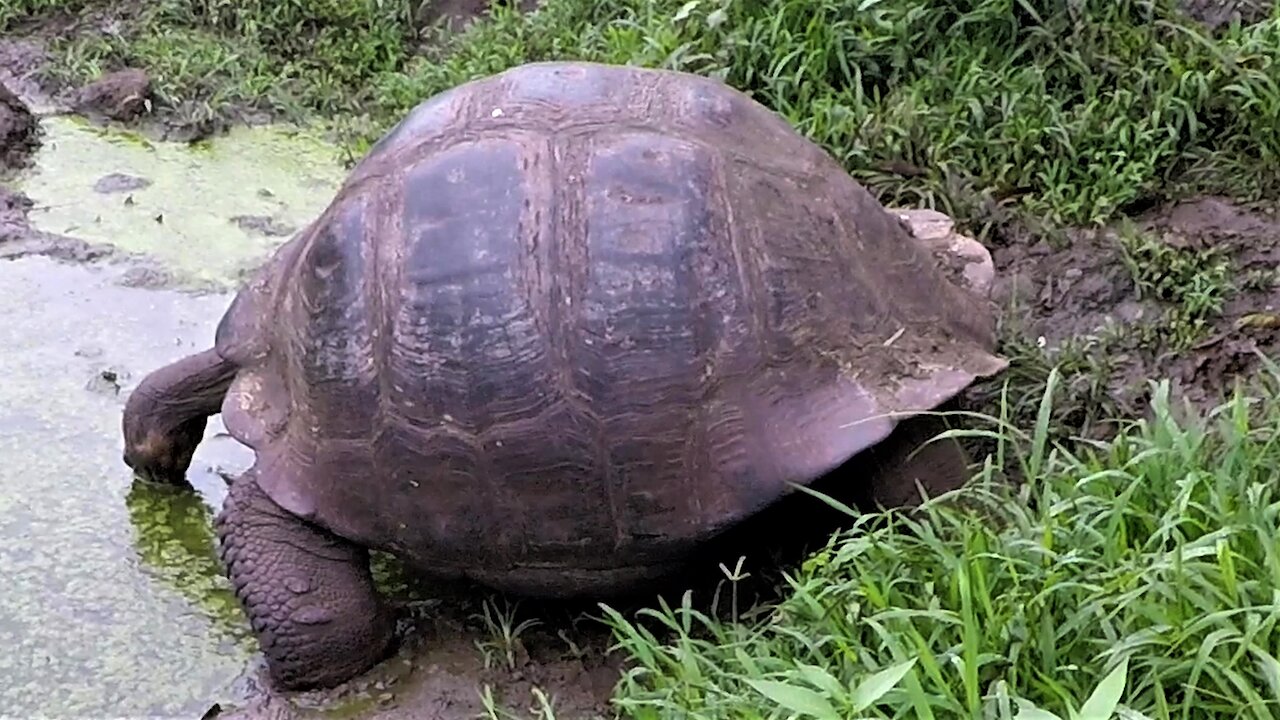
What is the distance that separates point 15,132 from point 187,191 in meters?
0.80

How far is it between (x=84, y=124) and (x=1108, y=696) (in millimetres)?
5366

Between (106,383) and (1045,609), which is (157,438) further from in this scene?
(1045,609)

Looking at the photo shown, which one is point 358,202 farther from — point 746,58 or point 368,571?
point 746,58

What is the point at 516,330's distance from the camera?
10.2 feet

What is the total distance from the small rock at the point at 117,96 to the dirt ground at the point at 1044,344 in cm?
336

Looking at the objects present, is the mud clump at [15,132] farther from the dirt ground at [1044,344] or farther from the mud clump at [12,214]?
the dirt ground at [1044,344]

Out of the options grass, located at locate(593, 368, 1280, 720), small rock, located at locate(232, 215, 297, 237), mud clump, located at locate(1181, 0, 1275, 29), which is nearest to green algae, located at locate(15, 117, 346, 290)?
small rock, located at locate(232, 215, 297, 237)

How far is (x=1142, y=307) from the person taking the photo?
4.10 meters

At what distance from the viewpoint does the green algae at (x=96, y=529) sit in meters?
3.50

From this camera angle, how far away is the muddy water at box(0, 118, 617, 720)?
3.45 m

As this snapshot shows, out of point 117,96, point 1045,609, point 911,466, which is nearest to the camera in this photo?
point 1045,609

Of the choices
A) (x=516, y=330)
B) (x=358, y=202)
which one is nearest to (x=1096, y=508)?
(x=516, y=330)

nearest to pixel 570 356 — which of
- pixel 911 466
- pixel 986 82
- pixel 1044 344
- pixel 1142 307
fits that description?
pixel 911 466

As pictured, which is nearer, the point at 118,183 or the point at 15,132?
the point at 118,183
